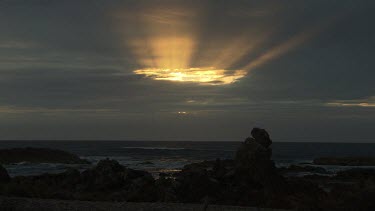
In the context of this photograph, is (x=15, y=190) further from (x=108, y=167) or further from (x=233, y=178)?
(x=233, y=178)

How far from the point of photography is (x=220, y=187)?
31125 mm

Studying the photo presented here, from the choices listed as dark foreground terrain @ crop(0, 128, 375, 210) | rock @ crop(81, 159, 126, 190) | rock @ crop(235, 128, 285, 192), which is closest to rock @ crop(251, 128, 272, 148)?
dark foreground terrain @ crop(0, 128, 375, 210)

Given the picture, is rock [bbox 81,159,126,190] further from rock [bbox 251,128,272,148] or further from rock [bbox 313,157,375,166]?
rock [bbox 313,157,375,166]

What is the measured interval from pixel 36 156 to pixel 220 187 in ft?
176

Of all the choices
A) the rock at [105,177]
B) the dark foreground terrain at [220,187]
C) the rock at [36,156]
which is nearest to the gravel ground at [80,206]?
the dark foreground terrain at [220,187]

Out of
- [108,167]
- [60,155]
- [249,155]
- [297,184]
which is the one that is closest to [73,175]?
[108,167]

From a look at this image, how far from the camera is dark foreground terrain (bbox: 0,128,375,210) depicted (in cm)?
2031

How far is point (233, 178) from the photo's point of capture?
3541 centimetres

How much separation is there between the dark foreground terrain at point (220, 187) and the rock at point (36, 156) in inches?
1375

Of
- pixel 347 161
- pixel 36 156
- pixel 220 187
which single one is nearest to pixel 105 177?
pixel 220 187

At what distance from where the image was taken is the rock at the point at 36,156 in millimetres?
71031

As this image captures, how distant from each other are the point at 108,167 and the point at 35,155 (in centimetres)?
4481

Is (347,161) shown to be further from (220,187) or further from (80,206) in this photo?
(80,206)

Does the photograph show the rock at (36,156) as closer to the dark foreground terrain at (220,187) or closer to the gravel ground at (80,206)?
the dark foreground terrain at (220,187)
